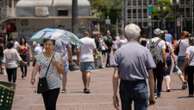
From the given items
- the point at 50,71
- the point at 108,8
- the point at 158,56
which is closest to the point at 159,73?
the point at 158,56

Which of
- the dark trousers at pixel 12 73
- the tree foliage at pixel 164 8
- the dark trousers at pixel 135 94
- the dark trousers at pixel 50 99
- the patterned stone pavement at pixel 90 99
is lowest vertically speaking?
the patterned stone pavement at pixel 90 99

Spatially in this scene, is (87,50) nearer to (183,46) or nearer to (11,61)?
(11,61)

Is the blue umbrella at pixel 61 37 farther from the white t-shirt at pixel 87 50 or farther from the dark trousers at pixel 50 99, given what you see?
the dark trousers at pixel 50 99

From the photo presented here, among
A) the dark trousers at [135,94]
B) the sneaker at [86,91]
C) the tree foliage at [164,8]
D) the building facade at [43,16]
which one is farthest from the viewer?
the tree foliage at [164,8]

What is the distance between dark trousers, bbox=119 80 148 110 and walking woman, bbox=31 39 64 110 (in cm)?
237

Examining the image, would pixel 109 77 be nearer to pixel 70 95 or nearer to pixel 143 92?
pixel 70 95

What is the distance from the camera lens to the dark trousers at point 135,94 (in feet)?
33.4

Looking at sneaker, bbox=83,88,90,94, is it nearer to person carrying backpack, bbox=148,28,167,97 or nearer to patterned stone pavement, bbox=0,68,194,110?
patterned stone pavement, bbox=0,68,194,110

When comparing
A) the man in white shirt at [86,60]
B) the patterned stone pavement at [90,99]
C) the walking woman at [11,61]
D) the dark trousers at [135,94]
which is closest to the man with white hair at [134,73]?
the dark trousers at [135,94]

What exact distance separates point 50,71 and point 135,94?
277cm

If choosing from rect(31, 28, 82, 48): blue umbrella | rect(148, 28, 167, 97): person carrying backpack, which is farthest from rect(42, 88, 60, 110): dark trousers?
rect(31, 28, 82, 48): blue umbrella

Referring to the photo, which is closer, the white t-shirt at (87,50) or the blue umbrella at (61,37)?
the white t-shirt at (87,50)

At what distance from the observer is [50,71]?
41.3ft

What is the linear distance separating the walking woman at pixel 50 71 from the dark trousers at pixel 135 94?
7.76ft
